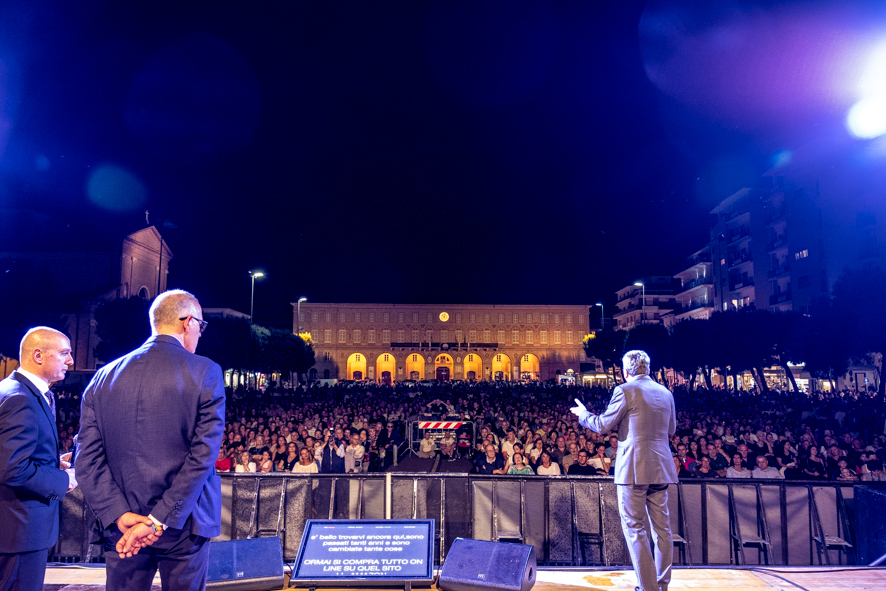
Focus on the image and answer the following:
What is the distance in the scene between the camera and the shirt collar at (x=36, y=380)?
10.8 feet

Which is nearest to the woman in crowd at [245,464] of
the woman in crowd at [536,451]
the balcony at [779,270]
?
the woman in crowd at [536,451]

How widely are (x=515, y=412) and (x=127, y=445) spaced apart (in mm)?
17231

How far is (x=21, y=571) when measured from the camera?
310 centimetres

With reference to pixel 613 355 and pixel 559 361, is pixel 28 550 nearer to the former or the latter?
pixel 613 355

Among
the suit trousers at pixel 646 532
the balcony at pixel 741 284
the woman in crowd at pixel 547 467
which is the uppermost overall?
the balcony at pixel 741 284

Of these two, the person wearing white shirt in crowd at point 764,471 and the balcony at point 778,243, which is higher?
the balcony at point 778,243

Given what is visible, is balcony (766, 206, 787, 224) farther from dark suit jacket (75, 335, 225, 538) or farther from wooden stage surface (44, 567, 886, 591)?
dark suit jacket (75, 335, 225, 538)

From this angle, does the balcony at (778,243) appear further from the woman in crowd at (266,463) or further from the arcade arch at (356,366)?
the arcade arch at (356,366)

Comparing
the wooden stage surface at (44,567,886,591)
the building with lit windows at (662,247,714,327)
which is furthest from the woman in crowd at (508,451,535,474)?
the building with lit windows at (662,247,714,327)

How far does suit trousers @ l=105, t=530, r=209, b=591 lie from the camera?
265 centimetres

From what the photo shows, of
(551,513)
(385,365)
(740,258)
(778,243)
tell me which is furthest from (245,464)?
(385,365)

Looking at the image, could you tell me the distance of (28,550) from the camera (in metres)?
3.11

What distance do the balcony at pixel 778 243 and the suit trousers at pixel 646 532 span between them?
5165 centimetres

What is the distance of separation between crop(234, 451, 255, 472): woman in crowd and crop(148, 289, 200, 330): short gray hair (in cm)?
769
